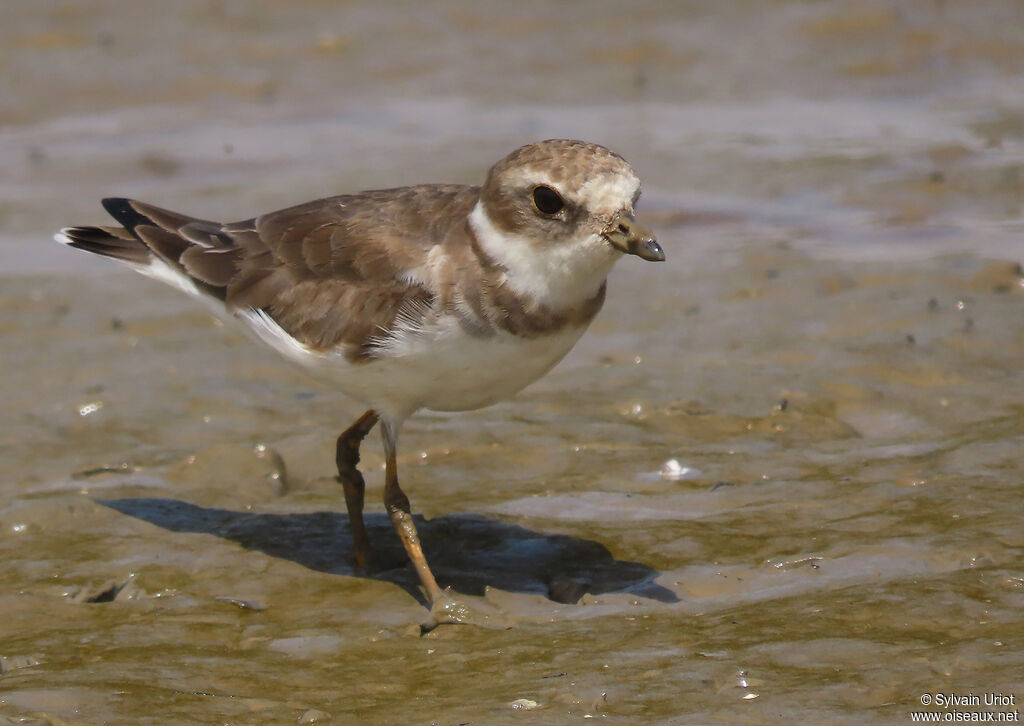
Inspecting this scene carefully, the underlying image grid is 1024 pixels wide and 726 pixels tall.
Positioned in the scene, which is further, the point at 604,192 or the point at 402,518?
the point at 402,518

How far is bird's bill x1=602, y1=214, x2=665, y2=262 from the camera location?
5.17 meters

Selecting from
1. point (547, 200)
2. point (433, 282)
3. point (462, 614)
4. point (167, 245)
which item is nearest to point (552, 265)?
point (547, 200)

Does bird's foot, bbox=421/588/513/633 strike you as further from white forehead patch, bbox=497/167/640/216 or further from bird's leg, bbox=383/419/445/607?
white forehead patch, bbox=497/167/640/216

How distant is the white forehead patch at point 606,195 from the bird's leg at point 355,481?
1.58 metres

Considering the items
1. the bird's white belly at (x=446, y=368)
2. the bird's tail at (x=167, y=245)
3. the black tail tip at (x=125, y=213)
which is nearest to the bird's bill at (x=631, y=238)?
the bird's white belly at (x=446, y=368)

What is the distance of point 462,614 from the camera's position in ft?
17.7

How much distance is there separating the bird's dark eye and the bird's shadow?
151 cm

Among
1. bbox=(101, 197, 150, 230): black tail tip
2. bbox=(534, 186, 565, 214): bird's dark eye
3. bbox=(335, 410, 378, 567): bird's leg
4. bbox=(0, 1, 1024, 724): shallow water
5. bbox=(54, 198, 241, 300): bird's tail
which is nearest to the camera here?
bbox=(0, 1, 1024, 724): shallow water

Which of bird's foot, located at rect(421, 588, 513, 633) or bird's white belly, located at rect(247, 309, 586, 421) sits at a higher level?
bird's white belly, located at rect(247, 309, 586, 421)

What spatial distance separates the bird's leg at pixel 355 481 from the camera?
615 centimetres

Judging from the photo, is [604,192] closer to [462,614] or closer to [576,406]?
[462,614]

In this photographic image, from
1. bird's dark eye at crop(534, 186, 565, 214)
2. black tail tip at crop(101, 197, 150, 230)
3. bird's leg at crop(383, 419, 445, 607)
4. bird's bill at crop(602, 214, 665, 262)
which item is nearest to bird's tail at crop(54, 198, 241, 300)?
black tail tip at crop(101, 197, 150, 230)

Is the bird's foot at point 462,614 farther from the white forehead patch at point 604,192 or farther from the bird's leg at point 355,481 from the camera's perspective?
the white forehead patch at point 604,192

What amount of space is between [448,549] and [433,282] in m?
1.28
